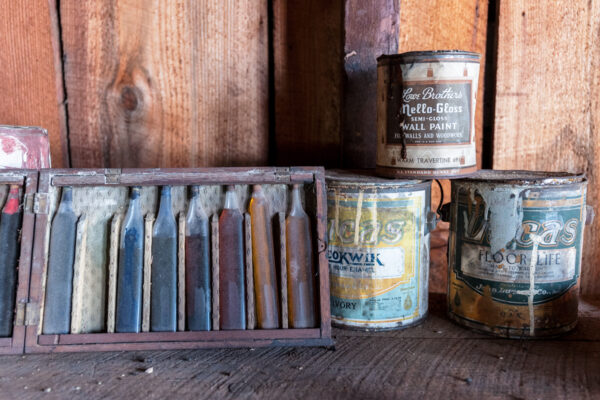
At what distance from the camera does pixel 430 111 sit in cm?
101

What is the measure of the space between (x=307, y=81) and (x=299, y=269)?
0.54 metres

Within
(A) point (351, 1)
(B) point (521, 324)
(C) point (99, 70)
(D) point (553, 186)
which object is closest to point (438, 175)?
(D) point (553, 186)

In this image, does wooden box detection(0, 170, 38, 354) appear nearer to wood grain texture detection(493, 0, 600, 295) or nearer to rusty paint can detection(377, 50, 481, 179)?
rusty paint can detection(377, 50, 481, 179)

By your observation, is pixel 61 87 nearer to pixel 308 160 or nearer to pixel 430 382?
pixel 308 160

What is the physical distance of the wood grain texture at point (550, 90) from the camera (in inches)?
49.5

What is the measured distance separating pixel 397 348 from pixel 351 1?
74 cm

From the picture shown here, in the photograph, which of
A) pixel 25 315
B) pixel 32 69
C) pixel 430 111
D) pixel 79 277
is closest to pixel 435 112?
pixel 430 111

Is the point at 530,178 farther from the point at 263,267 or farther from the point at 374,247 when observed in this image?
the point at 263,267

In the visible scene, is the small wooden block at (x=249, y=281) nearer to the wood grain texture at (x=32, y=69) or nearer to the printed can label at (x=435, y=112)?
the printed can label at (x=435, y=112)

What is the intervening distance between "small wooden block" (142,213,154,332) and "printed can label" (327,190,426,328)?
34 centimetres

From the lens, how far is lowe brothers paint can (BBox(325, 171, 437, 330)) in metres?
1.04

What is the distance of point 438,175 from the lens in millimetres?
1025

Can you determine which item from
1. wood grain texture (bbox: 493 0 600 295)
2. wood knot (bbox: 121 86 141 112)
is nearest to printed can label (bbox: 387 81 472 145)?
wood grain texture (bbox: 493 0 600 295)

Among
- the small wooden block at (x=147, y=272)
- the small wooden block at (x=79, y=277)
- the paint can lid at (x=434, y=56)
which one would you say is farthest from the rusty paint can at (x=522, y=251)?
the small wooden block at (x=79, y=277)
